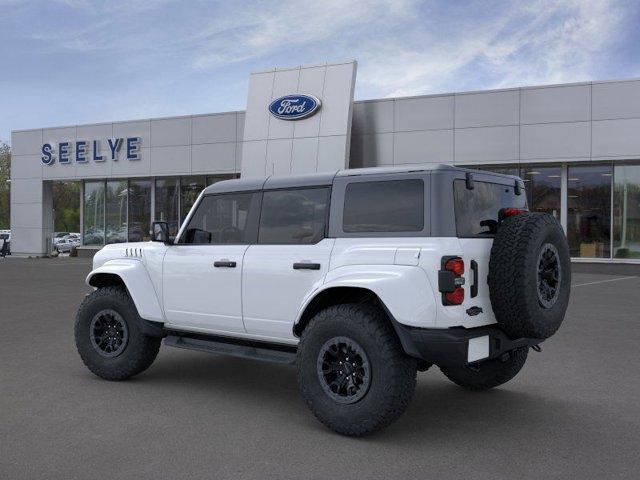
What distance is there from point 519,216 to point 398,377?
4.86 ft

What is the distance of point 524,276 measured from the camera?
15.0ft

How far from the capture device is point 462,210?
15.9 feet

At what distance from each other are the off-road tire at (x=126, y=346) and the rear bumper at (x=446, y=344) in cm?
291

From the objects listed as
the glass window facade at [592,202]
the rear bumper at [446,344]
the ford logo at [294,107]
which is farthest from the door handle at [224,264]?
the ford logo at [294,107]

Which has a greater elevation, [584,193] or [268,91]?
[268,91]

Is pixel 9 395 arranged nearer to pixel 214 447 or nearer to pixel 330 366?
pixel 214 447

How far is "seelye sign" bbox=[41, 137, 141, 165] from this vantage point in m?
29.1

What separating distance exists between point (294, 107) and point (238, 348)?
18.8 m

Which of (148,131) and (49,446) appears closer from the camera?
(49,446)

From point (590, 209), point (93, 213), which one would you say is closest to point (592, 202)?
point (590, 209)

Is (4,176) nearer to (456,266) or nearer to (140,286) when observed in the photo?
(140,286)

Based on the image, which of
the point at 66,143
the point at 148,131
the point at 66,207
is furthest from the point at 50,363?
the point at 66,207

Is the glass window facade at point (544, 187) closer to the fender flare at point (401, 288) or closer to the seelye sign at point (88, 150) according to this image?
the seelye sign at point (88, 150)

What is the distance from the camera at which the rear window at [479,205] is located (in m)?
4.82
